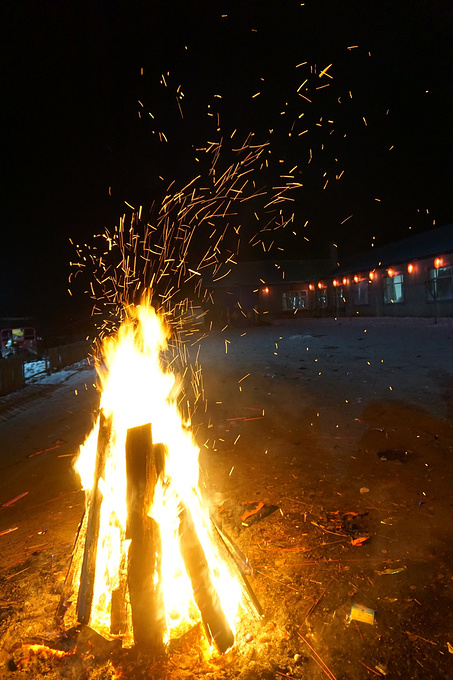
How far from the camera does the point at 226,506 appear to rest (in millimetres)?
3982

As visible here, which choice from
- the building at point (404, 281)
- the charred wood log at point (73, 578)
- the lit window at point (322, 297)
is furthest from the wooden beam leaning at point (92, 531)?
the lit window at point (322, 297)

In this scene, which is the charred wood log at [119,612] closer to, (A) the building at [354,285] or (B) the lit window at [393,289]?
(A) the building at [354,285]

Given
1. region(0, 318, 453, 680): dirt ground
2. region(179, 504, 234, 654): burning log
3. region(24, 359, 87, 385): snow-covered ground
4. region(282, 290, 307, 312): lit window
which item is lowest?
region(0, 318, 453, 680): dirt ground

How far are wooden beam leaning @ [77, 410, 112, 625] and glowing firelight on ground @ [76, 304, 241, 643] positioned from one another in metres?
0.06

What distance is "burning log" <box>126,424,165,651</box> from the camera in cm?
231

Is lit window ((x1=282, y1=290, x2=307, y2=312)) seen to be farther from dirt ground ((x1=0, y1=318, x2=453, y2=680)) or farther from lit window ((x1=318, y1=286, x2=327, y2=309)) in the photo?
dirt ground ((x1=0, y1=318, x2=453, y2=680))

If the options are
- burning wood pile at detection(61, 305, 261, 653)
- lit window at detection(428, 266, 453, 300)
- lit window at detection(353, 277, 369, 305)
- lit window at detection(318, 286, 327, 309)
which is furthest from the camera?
lit window at detection(318, 286, 327, 309)

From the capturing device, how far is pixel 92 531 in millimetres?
2793

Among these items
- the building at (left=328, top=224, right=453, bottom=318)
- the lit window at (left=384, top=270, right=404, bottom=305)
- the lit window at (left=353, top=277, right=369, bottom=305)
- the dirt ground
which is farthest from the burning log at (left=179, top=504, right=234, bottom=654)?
the lit window at (left=353, top=277, right=369, bottom=305)

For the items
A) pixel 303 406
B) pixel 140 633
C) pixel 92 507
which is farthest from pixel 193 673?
pixel 303 406

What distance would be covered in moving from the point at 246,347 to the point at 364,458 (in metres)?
12.8

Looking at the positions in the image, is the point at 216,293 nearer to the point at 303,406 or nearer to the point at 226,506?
the point at 303,406

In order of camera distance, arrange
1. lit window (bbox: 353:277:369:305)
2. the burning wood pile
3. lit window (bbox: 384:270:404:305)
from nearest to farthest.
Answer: the burning wood pile < lit window (bbox: 384:270:404:305) < lit window (bbox: 353:277:369:305)

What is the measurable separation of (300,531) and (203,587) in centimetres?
140
